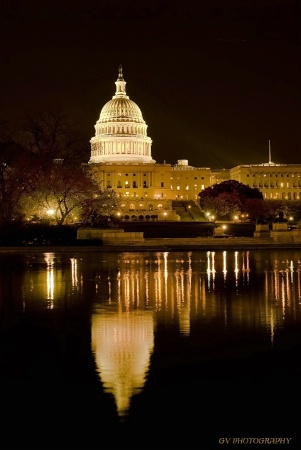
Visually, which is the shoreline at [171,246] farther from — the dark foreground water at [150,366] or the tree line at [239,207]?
the tree line at [239,207]

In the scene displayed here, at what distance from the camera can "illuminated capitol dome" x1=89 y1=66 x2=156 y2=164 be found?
504 ft

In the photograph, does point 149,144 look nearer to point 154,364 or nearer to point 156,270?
point 156,270

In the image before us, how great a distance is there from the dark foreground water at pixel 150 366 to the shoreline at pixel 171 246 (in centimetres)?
1894

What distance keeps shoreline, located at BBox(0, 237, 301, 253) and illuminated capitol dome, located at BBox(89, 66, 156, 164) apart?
337ft

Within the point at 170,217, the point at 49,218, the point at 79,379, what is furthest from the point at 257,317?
the point at 170,217

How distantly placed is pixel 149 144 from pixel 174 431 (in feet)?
500

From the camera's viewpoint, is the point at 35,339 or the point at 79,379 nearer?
the point at 79,379

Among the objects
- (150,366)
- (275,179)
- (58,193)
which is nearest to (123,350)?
(150,366)

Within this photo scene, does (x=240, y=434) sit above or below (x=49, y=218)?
below

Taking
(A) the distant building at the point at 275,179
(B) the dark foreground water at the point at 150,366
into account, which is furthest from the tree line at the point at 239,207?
(B) the dark foreground water at the point at 150,366

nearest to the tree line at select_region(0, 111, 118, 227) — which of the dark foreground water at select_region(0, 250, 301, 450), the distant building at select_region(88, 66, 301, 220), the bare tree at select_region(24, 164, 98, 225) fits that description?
the bare tree at select_region(24, 164, 98, 225)

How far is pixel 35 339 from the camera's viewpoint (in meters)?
14.9

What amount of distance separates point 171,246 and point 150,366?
34389mm

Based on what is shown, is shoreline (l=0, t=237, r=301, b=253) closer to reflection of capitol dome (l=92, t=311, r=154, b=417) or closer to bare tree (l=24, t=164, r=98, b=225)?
bare tree (l=24, t=164, r=98, b=225)
